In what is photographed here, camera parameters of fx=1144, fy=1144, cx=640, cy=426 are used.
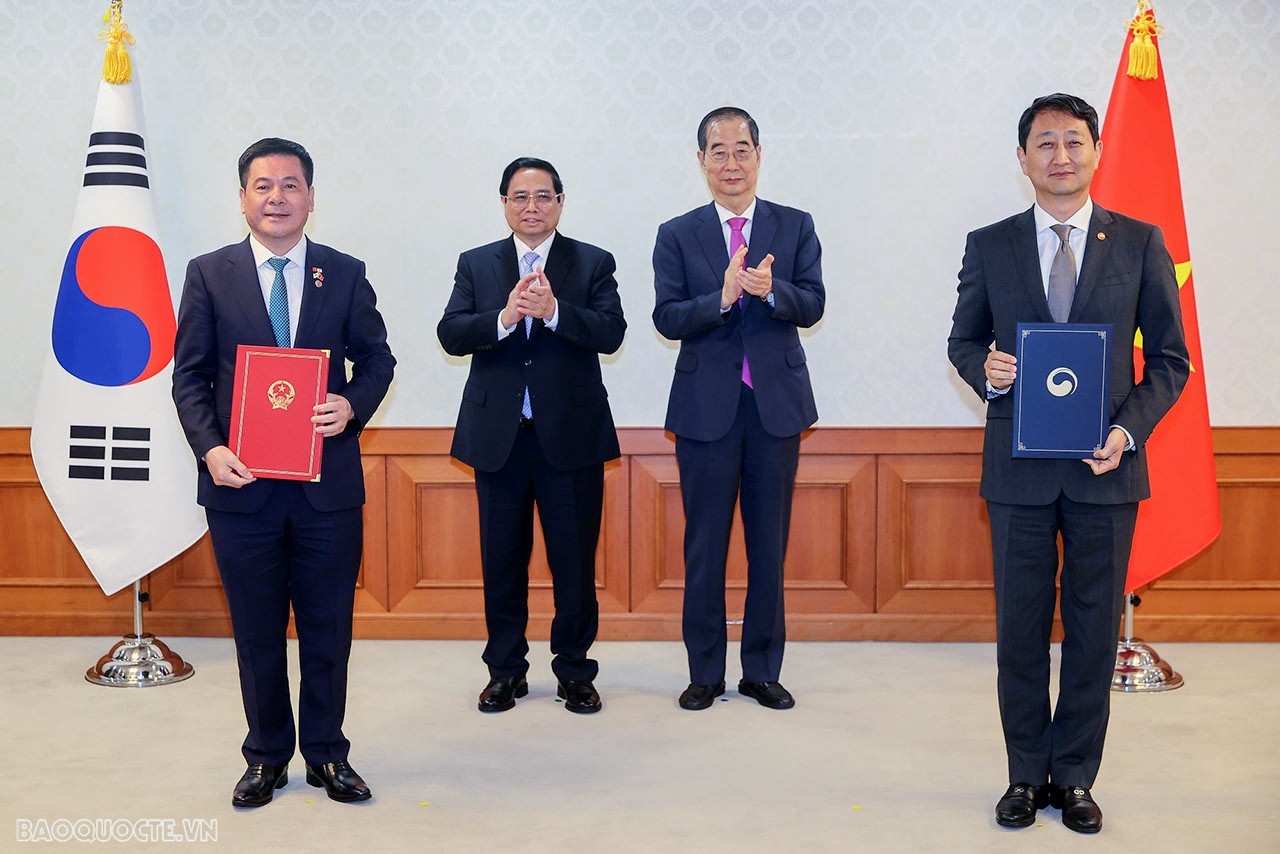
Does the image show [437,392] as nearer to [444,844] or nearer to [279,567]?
[279,567]

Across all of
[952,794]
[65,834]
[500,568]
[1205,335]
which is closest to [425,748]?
[500,568]

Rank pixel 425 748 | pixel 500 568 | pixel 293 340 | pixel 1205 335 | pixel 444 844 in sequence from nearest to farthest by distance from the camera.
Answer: pixel 444 844
pixel 293 340
pixel 425 748
pixel 500 568
pixel 1205 335

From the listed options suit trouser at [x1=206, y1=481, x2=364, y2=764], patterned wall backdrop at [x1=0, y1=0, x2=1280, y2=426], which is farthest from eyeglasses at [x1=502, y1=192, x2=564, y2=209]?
suit trouser at [x1=206, y1=481, x2=364, y2=764]

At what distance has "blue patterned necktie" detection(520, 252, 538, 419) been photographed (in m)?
3.81

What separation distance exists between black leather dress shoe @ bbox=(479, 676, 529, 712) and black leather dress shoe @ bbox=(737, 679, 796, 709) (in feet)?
2.65

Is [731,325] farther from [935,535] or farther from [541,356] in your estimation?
[935,535]

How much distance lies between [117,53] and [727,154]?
2.39m

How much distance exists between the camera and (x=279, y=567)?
305 cm

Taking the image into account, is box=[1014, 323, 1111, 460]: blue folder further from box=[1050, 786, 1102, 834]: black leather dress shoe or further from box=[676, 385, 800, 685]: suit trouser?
box=[676, 385, 800, 685]: suit trouser

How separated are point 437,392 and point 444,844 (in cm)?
240

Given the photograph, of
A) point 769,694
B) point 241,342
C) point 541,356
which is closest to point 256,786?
point 241,342

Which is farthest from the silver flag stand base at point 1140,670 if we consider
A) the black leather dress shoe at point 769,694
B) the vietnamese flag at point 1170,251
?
the black leather dress shoe at point 769,694

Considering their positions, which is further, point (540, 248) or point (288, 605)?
point (540, 248)

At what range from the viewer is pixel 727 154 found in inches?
149
